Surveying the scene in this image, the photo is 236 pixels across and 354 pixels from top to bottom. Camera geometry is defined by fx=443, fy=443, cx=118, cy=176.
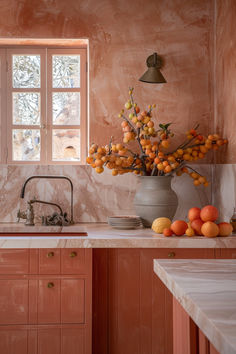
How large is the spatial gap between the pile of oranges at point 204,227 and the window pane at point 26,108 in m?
1.45

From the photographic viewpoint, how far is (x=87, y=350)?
2.48 m

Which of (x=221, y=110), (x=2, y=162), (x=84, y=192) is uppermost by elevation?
(x=221, y=110)

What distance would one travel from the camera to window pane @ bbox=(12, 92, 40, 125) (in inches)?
134

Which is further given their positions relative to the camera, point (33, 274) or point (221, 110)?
point (221, 110)

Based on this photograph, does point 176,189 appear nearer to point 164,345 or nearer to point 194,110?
point 194,110

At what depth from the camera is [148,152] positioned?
2861 mm

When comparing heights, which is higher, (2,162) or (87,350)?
(2,162)

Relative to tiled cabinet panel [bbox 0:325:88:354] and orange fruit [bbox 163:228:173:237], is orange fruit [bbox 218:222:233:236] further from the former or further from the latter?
tiled cabinet panel [bbox 0:325:88:354]

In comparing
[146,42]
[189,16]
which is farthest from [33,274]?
[189,16]

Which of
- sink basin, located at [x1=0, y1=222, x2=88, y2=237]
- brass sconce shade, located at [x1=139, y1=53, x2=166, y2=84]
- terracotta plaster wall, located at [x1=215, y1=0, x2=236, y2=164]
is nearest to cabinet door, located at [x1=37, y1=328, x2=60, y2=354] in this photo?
sink basin, located at [x1=0, y1=222, x2=88, y2=237]

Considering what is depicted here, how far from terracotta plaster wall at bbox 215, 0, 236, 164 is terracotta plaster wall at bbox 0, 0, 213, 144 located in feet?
0.28

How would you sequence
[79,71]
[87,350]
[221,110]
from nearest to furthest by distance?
[87,350], [221,110], [79,71]

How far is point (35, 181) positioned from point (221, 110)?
1.44 m

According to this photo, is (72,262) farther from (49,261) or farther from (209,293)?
(209,293)
